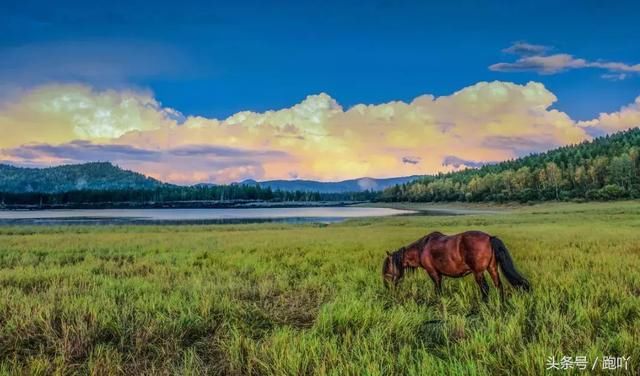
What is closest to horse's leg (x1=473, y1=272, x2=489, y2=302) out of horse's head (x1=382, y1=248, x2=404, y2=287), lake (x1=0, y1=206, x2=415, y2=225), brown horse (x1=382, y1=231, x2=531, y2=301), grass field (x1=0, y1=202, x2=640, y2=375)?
brown horse (x1=382, y1=231, x2=531, y2=301)

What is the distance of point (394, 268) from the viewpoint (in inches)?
370

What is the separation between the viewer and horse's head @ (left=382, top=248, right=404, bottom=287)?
938 centimetres

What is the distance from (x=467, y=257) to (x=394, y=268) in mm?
1912

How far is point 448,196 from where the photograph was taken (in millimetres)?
147125

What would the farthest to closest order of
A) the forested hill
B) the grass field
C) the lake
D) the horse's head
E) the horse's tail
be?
the forested hill < the lake < the horse's head < the horse's tail < the grass field

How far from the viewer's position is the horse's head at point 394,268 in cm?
938

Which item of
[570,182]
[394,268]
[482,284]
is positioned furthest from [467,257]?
[570,182]

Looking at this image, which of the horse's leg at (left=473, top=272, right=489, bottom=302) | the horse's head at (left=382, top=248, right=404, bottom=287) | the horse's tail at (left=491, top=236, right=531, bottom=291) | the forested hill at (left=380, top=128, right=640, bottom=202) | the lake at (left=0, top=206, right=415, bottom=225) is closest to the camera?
the horse's tail at (left=491, top=236, right=531, bottom=291)

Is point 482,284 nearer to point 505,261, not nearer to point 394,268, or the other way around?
point 505,261

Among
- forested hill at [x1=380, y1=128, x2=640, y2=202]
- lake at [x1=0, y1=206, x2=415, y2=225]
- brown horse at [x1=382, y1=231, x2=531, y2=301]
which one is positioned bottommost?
lake at [x1=0, y1=206, x2=415, y2=225]

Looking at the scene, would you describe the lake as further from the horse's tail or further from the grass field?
the horse's tail

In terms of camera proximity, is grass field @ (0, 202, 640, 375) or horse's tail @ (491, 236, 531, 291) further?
horse's tail @ (491, 236, 531, 291)

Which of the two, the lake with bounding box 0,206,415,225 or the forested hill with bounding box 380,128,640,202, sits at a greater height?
the forested hill with bounding box 380,128,640,202

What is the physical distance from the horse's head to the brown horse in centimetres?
23
